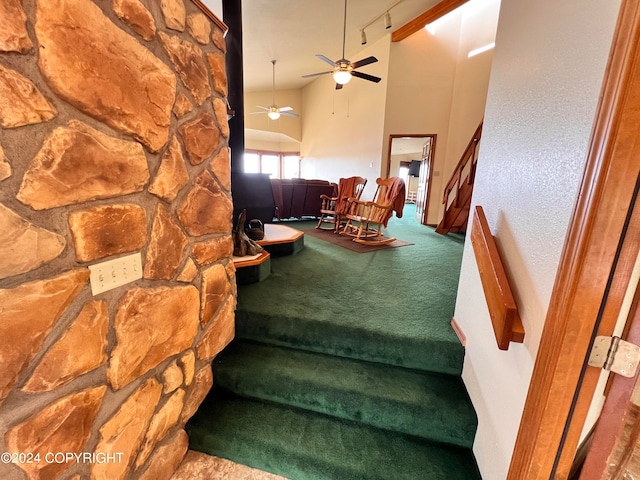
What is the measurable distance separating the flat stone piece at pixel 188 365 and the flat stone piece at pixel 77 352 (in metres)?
0.38

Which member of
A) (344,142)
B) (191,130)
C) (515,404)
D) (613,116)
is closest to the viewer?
(613,116)

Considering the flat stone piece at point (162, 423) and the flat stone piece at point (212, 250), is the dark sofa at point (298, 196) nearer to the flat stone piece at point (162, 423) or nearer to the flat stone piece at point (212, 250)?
the flat stone piece at point (212, 250)

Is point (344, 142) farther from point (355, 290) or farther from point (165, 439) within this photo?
point (165, 439)

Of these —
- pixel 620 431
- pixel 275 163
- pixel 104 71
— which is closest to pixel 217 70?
pixel 104 71

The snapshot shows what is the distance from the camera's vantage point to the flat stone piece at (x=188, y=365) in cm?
117

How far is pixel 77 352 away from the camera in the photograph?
0.74 meters

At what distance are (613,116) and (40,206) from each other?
137 cm

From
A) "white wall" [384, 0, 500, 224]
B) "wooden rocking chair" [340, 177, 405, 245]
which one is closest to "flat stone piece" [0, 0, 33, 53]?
"wooden rocking chair" [340, 177, 405, 245]

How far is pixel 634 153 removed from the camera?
1.91 ft

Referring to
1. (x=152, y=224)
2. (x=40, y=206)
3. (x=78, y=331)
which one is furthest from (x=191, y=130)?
(x=78, y=331)

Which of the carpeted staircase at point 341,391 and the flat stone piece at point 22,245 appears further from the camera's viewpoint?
the carpeted staircase at point 341,391

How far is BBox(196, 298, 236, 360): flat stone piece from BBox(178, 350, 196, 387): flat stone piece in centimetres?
4

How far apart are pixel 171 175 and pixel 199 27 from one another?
2.04ft

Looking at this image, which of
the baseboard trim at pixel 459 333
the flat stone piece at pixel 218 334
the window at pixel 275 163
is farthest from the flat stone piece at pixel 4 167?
the window at pixel 275 163
